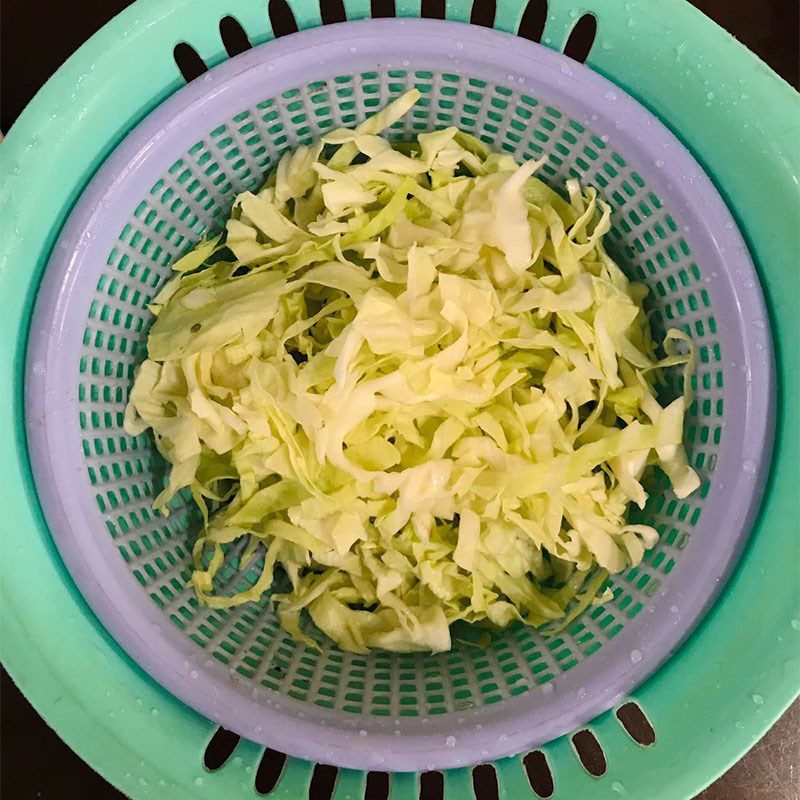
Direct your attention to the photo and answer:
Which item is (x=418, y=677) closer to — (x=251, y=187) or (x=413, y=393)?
(x=413, y=393)

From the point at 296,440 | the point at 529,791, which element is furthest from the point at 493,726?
the point at 296,440

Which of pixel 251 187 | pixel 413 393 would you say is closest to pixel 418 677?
pixel 413 393

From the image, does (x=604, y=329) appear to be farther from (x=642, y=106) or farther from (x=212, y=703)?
(x=212, y=703)

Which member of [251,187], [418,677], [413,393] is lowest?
[418,677]

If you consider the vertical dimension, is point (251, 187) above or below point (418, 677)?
above
